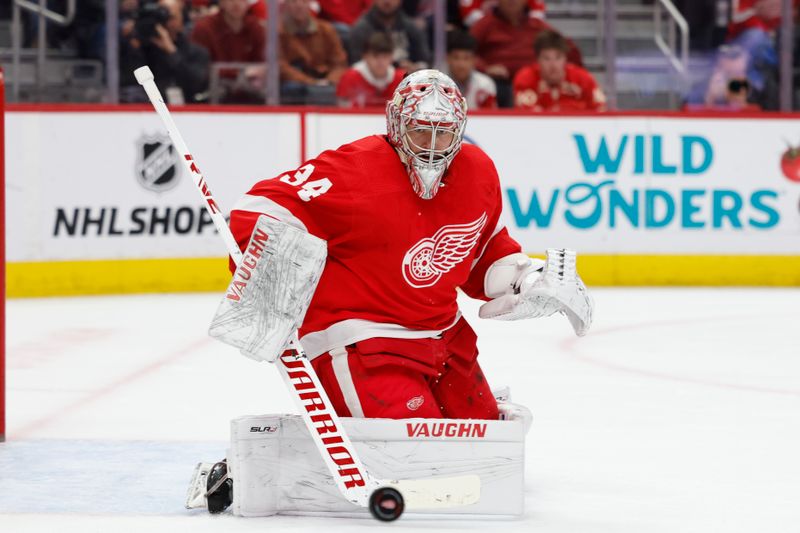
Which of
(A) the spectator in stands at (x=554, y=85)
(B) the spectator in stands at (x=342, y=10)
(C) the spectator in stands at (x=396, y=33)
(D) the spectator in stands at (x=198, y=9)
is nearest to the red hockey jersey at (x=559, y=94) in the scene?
(A) the spectator in stands at (x=554, y=85)

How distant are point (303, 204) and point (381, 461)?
55 cm

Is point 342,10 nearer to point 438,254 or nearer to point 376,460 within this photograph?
point 438,254

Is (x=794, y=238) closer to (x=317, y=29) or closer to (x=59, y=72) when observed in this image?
(x=317, y=29)

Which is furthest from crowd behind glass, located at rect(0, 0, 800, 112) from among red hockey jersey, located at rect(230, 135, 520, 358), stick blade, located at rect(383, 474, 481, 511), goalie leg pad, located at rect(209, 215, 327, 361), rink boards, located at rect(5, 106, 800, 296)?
stick blade, located at rect(383, 474, 481, 511)

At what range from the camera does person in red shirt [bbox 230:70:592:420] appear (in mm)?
2939

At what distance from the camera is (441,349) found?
3119 millimetres

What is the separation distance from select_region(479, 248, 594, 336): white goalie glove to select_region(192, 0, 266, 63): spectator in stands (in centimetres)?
477

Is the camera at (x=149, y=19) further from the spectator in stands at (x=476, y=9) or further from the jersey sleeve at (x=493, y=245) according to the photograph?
the jersey sleeve at (x=493, y=245)

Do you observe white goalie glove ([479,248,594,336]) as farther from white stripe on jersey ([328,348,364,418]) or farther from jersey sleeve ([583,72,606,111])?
jersey sleeve ([583,72,606,111])

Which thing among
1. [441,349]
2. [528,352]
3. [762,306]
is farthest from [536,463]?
[762,306]

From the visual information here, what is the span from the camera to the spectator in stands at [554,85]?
7.93 metres

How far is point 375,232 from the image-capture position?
298 cm

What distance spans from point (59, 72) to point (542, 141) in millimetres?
2564

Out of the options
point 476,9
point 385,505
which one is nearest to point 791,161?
point 476,9
